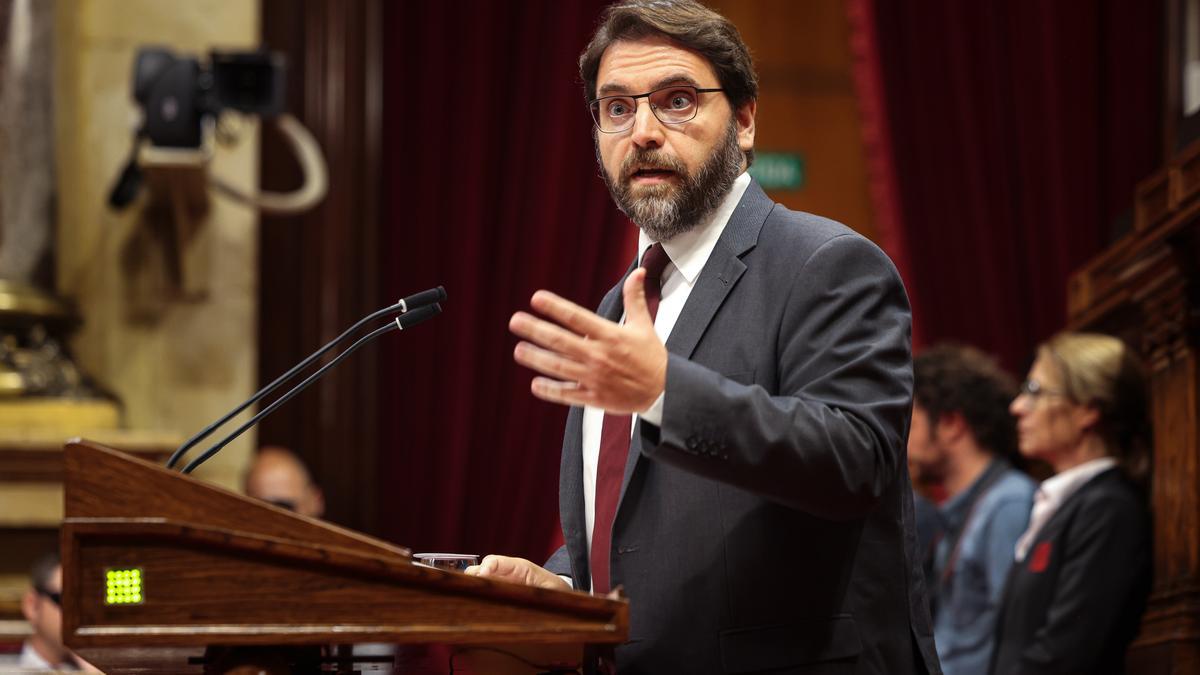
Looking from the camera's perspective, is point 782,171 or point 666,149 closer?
point 666,149

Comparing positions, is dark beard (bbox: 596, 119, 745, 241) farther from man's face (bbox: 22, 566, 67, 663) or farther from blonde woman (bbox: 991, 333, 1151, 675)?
man's face (bbox: 22, 566, 67, 663)

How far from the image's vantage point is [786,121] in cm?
698

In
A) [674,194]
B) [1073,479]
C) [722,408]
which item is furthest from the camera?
[1073,479]

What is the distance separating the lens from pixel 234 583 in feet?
5.09

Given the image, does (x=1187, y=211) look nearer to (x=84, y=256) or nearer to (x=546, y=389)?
(x=546, y=389)

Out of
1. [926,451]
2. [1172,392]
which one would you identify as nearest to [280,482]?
[926,451]

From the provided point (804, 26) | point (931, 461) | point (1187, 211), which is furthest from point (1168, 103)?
point (1187, 211)

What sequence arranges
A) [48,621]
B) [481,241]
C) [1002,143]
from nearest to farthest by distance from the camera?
[48,621] < [481,241] < [1002,143]

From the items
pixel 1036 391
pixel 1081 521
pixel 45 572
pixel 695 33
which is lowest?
pixel 45 572

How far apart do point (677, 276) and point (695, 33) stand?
0.36m

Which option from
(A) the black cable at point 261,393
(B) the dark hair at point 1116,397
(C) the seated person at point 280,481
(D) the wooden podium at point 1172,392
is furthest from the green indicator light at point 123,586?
(C) the seated person at point 280,481

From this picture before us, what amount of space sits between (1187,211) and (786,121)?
12.6ft

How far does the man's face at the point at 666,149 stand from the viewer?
2.21 m

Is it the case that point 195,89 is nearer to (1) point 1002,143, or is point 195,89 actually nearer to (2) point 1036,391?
(2) point 1036,391
